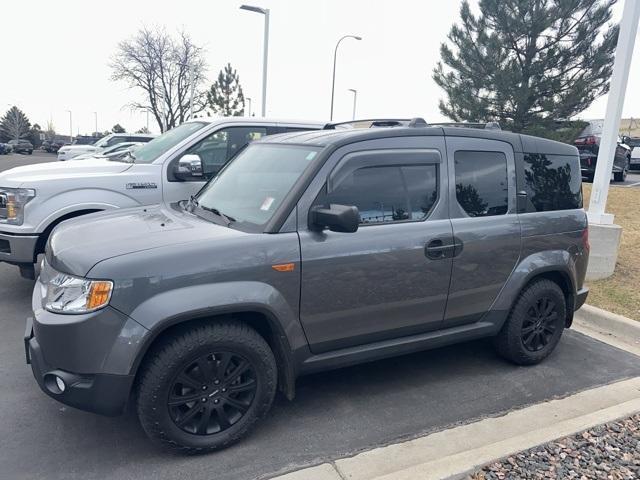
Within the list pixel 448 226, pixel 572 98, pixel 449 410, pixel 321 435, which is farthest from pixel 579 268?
pixel 572 98

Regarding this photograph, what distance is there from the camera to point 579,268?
14.5 ft

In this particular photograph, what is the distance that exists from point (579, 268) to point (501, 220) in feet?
3.46

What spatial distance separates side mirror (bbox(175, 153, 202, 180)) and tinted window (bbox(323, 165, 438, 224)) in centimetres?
263

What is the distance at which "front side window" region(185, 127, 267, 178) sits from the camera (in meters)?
5.85

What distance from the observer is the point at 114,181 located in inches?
212

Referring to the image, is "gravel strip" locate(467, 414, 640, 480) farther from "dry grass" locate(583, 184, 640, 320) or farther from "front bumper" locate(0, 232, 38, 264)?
"front bumper" locate(0, 232, 38, 264)

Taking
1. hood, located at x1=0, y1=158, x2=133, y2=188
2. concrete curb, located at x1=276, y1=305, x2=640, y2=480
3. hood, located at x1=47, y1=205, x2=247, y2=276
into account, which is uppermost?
hood, located at x1=0, y1=158, x2=133, y2=188

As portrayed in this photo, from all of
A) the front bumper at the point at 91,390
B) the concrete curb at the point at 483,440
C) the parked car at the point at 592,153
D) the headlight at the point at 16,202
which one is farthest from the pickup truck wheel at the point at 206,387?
the parked car at the point at 592,153

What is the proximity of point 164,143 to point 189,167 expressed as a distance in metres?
0.76

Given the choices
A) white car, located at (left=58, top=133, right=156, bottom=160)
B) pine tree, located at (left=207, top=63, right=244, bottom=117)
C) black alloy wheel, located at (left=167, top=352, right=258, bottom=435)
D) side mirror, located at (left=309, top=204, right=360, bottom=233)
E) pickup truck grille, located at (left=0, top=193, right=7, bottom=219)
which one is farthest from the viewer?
pine tree, located at (left=207, top=63, right=244, bottom=117)

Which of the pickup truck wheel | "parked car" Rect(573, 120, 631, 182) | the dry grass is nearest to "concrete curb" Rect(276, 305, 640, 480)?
the pickup truck wheel

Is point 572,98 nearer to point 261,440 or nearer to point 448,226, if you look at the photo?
point 448,226

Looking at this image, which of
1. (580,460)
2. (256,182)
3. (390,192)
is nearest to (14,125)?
(256,182)

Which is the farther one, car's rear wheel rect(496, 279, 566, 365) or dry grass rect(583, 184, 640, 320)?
dry grass rect(583, 184, 640, 320)
